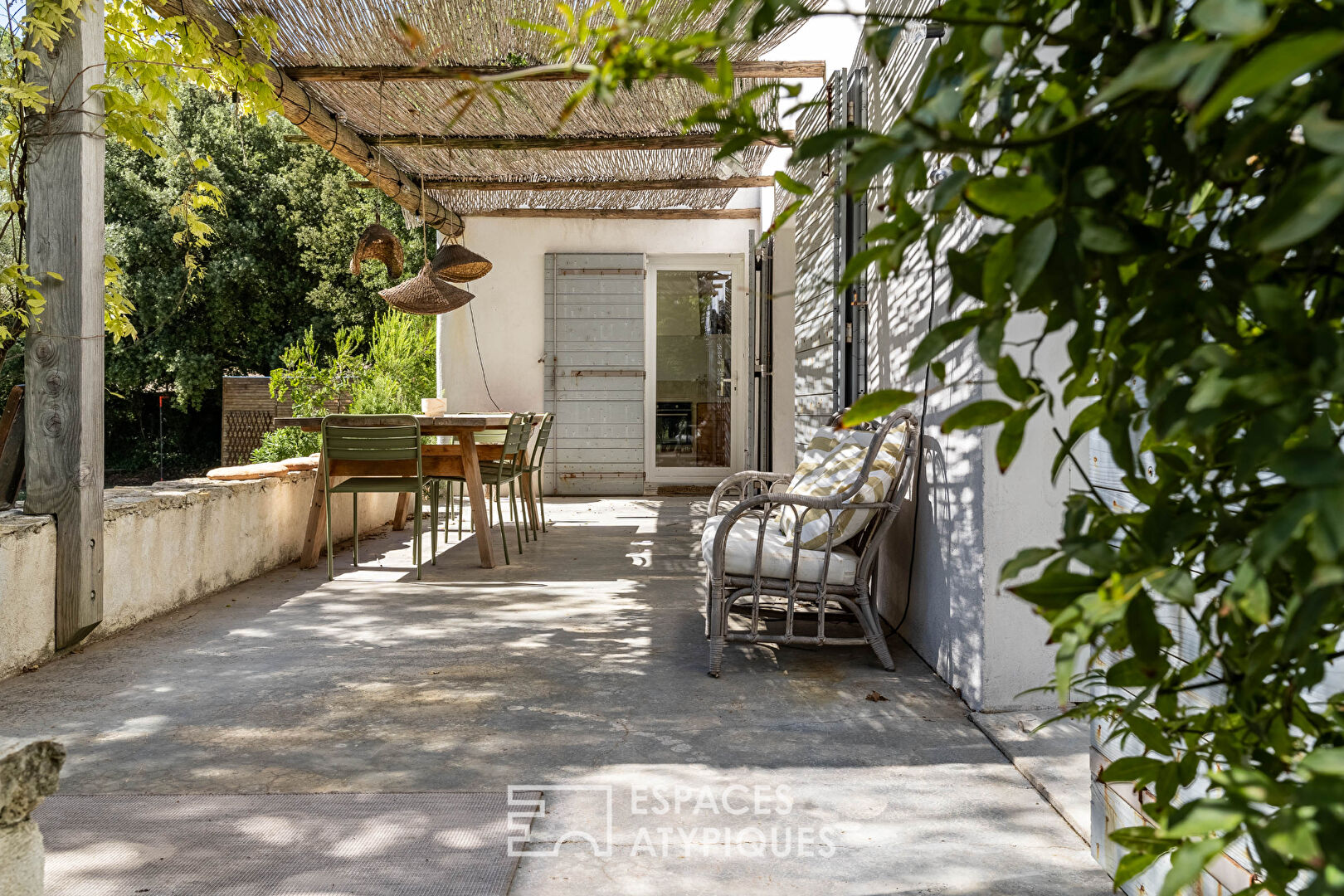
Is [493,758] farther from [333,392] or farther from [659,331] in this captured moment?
[659,331]

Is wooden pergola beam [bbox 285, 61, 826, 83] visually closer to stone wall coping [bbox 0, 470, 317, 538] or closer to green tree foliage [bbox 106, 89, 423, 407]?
stone wall coping [bbox 0, 470, 317, 538]

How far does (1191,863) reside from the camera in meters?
0.46

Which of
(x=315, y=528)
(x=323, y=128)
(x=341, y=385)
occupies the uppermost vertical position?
(x=323, y=128)

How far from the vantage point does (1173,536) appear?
54 centimetres

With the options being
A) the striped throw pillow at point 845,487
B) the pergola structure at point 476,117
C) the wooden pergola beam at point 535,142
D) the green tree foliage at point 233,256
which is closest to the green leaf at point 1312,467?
the striped throw pillow at point 845,487

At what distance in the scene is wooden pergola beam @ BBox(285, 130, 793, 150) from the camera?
7.05 m

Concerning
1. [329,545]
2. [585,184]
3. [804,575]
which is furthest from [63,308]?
[585,184]

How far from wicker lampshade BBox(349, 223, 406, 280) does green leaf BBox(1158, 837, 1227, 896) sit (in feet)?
21.0

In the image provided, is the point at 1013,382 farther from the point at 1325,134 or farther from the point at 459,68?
the point at 459,68

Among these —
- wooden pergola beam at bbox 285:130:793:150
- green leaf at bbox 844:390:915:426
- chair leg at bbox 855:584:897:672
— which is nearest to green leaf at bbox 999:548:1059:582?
green leaf at bbox 844:390:915:426

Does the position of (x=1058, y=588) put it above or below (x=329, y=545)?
above

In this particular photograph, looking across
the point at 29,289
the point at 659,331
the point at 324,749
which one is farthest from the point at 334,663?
the point at 659,331

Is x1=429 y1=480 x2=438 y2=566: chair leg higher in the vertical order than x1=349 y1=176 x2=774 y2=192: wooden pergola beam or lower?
lower

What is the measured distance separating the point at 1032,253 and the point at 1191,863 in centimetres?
29
